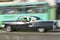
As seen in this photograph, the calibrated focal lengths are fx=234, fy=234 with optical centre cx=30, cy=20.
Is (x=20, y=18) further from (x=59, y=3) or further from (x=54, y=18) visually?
(x=59, y=3)

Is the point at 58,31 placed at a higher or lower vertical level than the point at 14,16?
lower

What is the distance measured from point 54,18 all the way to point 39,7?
1.36 meters

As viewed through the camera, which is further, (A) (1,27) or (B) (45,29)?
(A) (1,27)

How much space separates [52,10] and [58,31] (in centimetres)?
155

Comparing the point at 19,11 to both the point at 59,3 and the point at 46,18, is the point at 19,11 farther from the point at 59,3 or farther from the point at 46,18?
the point at 59,3

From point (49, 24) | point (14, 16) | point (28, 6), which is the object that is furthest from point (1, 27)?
point (49, 24)

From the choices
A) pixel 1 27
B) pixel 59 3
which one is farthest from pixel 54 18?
pixel 1 27

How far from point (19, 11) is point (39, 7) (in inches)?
56.5

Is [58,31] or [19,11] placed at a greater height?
[19,11]

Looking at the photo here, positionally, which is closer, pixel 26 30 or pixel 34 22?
pixel 34 22

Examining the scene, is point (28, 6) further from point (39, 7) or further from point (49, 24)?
point (49, 24)

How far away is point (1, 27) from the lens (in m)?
17.3

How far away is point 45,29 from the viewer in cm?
1609

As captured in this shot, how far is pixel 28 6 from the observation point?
16.3 meters
